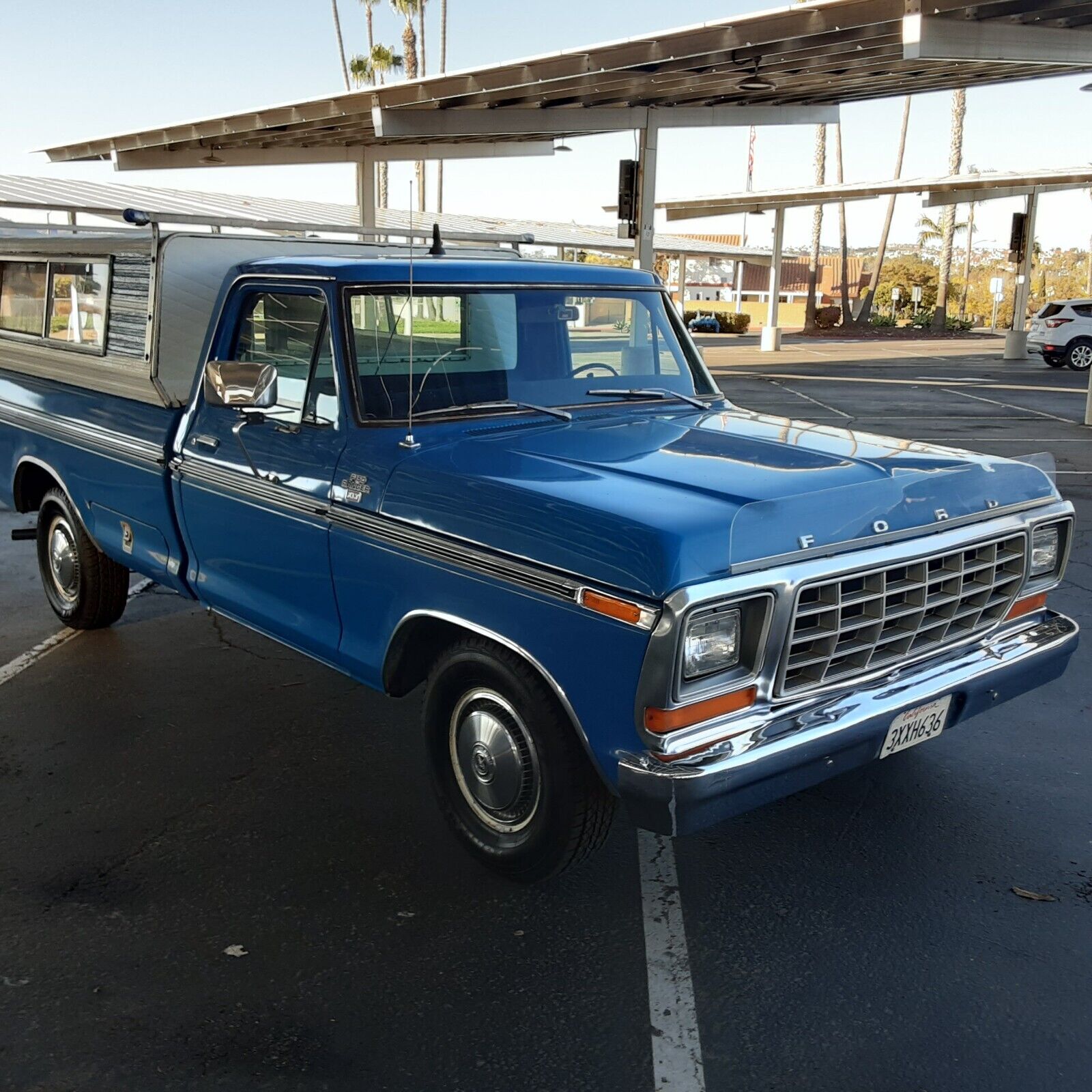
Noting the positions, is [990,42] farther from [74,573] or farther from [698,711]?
[698,711]

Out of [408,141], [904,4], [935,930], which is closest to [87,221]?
[408,141]

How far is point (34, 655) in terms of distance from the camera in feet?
20.2

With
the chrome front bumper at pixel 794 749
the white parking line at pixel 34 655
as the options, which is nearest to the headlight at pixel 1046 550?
the chrome front bumper at pixel 794 749

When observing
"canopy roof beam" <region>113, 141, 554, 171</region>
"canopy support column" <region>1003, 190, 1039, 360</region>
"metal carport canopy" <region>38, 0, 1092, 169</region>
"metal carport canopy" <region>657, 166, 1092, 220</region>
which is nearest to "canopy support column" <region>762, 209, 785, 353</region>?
"metal carport canopy" <region>657, 166, 1092, 220</region>

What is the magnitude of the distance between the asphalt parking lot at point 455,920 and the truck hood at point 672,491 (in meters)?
1.21

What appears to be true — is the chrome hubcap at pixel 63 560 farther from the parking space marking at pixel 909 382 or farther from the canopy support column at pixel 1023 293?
the canopy support column at pixel 1023 293

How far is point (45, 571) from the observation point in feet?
22.0

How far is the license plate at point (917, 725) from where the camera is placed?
3637 millimetres

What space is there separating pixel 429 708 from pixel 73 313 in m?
3.39

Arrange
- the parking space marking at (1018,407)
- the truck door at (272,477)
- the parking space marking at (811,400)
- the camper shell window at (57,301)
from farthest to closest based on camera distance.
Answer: the parking space marking at (811,400) → the parking space marking at (1018,407) → the camper shell window at (57,301) → the truck door at (272,477)

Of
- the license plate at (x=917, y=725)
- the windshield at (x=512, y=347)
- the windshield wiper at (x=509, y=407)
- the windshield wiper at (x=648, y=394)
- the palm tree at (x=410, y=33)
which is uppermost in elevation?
the palm tree at (x=410, y=33)

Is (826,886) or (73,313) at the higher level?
(73,313)

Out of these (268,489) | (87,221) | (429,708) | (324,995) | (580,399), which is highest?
(87,221)

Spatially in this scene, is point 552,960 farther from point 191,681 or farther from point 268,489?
point 191,681
